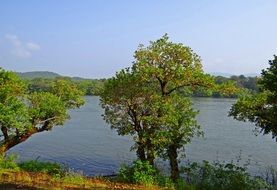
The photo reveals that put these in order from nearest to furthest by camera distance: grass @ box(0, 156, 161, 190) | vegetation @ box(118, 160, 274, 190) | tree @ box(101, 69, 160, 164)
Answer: grass @ box(0, 156, 161, 190) < vegetation @ box(118, 160, 274, 190) < tree @ box(101, 69, 160, 164)

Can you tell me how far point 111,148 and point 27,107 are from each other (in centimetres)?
2122

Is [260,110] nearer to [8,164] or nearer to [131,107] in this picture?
[131,107]

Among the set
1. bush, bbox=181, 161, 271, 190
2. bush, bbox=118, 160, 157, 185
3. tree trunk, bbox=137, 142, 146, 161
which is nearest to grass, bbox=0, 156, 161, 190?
bush, bbox=118, 160, 157, 185

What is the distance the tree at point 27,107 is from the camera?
22047 millimetres

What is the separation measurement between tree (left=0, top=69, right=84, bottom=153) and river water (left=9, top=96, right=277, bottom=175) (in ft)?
24.2

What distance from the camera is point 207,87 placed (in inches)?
888

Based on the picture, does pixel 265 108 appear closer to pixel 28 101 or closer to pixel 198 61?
pixel 198 61

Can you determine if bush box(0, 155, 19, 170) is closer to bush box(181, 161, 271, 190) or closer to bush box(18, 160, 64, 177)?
bush box(18, 160, 64, 177)

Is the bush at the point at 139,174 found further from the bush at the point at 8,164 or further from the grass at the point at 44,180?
the bush at the point at 8,164

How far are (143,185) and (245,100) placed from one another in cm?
892

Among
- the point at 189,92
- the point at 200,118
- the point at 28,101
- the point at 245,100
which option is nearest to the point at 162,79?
the point at 189,92

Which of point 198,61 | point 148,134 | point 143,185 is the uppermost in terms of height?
point 198,61

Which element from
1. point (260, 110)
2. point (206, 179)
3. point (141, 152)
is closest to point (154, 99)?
point (141, 152)

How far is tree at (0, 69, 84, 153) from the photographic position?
22.0 meters
